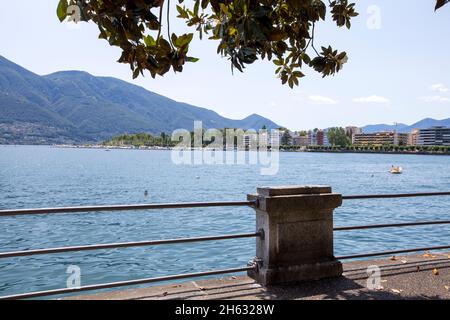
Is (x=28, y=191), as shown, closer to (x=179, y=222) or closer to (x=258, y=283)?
(x=179, y=222)

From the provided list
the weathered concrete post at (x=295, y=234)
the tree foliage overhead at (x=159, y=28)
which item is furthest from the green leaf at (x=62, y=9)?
the weathered concrete post at (x=295, y=234)

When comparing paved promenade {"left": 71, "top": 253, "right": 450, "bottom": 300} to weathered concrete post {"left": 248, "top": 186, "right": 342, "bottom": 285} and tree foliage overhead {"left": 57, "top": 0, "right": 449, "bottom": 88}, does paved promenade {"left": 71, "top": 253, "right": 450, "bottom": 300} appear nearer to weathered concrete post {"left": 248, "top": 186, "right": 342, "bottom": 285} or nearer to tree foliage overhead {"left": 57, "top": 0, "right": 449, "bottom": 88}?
weathered concrete post {"left": 248, "top": 186, "right": 342, "bottom": 285}

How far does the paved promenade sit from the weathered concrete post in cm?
16

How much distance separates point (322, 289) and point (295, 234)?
760 millimetres

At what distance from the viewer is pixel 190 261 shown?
16.6m

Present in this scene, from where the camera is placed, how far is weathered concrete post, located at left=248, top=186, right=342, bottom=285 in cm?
537

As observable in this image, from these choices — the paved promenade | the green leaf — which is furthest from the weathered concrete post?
the green leaf

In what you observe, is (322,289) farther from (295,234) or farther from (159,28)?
(159,28)

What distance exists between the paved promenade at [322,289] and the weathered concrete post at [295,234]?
0.16 metres

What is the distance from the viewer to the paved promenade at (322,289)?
497cm

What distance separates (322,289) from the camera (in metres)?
5.22

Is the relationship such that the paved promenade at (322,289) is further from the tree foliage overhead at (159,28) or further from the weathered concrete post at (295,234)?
the tree foliage overhead at (159,28)

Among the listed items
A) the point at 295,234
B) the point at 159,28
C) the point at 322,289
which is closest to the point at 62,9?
the point at 159,28
